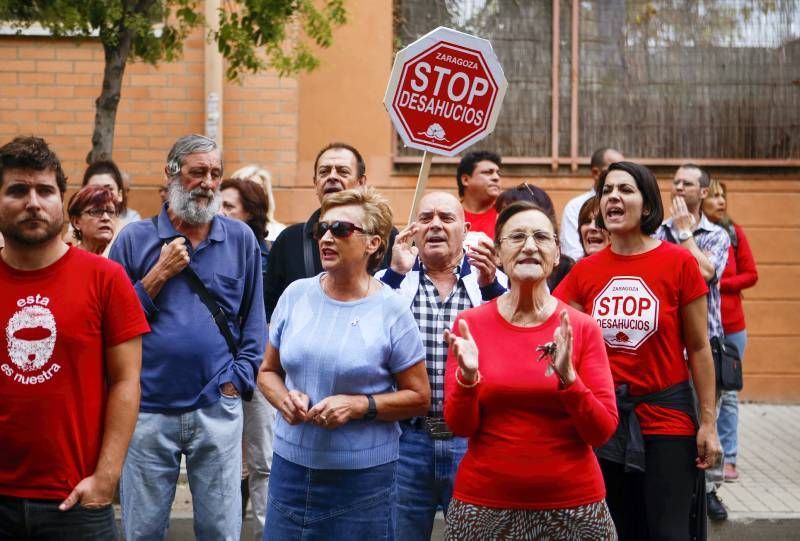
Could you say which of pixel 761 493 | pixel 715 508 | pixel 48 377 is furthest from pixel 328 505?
pixel 761 493

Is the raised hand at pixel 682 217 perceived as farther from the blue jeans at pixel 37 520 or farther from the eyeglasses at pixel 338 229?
the blue jeans at pixel 37 520

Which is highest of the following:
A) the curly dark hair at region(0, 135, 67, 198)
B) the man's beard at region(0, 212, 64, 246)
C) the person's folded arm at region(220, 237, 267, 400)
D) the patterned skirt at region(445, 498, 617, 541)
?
the curly dark hair at region(0, 135, 67, 198)

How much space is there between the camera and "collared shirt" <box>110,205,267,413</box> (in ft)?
16.3

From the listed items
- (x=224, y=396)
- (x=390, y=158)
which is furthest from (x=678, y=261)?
(x=390, y=158)

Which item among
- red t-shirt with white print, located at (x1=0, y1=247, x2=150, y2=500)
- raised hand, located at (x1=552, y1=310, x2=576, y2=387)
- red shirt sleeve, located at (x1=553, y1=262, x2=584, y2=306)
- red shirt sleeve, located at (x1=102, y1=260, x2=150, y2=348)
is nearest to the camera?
red t-shirt with white print, located at (x1=0, y1=247, x2=150, y2=500)

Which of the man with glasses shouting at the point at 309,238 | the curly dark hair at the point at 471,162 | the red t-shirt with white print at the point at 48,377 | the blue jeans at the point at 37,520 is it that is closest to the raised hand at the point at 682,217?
the man with glasses shouting at the point at 309,238

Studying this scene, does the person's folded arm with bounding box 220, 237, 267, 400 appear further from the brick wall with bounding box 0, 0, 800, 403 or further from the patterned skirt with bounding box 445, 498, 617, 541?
the brick wall with bounding box 0, 0, 800, 403

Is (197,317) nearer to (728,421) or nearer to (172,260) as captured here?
(172,260)

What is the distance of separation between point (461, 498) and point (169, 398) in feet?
4.75

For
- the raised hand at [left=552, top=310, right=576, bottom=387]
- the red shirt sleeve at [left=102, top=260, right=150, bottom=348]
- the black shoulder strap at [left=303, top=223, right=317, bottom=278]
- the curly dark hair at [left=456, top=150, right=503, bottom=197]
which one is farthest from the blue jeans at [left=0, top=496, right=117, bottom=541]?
the curly dark hair at [left=456, top=150, right=503, bottom=197]

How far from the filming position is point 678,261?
5.04 meters

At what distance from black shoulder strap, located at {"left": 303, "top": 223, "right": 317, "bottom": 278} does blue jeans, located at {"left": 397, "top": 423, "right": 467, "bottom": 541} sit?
1.26 metres

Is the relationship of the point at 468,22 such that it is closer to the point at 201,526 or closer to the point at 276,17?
the point at 276,17

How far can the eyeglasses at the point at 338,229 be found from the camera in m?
4.36
